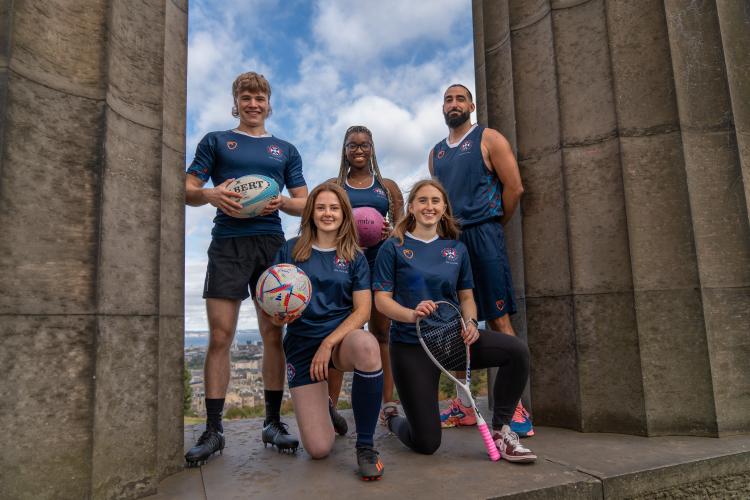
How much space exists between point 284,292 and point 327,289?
0.42 m

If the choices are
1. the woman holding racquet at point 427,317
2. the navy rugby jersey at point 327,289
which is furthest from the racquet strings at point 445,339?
the navy rugby jersey at point 327,289

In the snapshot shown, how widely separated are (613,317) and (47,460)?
11.9 feet

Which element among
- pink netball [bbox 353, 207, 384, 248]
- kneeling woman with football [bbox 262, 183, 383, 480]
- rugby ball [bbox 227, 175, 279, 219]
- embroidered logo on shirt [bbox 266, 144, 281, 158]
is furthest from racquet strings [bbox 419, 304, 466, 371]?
embroidered logo on shirt [bbox 266, 144, 281, 158]

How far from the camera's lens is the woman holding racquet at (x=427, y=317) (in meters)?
3.15

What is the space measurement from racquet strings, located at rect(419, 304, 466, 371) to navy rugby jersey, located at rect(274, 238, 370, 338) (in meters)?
0.50

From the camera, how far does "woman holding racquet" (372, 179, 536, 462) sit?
10.3ft

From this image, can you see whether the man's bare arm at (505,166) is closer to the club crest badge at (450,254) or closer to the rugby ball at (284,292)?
the club crest badge at (450,254)

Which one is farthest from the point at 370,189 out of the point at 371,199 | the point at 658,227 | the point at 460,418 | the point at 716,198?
the point at 716,198

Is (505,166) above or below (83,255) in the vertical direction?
above

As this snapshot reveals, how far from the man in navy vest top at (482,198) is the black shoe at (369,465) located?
53.1 inches

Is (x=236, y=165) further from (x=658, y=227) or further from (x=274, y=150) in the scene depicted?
(x=658, y=227)

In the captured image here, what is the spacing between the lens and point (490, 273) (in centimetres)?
381

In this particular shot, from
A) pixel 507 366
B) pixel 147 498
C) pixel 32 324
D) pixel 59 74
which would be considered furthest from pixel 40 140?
pixel 507 366

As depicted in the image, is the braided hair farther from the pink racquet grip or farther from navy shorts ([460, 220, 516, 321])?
the pink racquet grip
